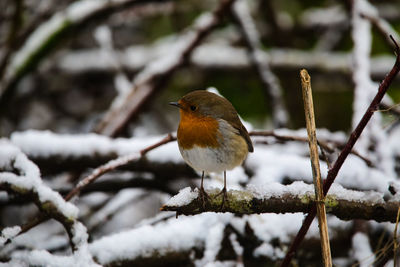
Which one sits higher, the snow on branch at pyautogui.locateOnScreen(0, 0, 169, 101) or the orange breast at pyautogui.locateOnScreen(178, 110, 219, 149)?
the snow on branch at pyautogui.locateOnScreen(0, 0, 169, 101)

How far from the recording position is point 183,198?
1.29 metres

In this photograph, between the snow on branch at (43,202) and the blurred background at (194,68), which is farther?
the blurred background at (194,68)

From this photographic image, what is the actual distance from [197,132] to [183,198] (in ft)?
1.66

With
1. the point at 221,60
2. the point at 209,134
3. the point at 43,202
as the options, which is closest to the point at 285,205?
the point at 209,134

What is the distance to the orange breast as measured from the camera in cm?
171

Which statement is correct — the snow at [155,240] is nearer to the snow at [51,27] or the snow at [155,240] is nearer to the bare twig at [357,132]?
the bare twig at [357,132]

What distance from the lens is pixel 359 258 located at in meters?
1.98

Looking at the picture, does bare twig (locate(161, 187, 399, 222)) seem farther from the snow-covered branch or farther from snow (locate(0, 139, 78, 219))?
the snow-covered branch

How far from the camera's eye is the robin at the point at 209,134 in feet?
5.56

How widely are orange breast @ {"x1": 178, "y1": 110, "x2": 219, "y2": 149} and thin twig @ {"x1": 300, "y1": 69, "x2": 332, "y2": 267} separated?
56 cm

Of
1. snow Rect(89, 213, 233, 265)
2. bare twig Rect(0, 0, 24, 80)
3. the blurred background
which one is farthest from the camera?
the blurred background

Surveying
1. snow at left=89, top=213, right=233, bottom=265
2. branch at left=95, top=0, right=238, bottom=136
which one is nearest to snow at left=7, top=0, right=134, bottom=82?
branch at left=95, top=0, right=238, bottom=136

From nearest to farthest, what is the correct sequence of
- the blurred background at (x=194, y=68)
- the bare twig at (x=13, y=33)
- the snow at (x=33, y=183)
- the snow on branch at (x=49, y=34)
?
the snow at (x=33, y=183)
the bare twig at (x=13, y=33)
the snow on branch at (x=49, y=34)
the blurred background at (x=194, y=68)

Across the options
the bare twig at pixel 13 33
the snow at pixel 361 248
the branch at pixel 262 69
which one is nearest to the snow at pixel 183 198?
the snow at pixel 361 248
